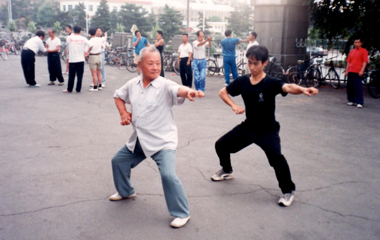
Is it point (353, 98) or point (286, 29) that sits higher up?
point (286, 29)

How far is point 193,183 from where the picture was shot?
473 cm

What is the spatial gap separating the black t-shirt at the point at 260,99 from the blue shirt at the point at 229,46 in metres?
8.73

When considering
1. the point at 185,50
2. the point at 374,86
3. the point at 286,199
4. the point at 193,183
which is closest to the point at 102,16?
the point at 185,50

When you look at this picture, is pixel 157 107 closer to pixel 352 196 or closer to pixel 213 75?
pixel 352 196

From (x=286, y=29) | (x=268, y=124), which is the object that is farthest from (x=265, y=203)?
(x=286, y=29)

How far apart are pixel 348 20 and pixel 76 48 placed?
378 inches

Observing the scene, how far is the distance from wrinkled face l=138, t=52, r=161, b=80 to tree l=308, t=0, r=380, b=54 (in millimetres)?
10929

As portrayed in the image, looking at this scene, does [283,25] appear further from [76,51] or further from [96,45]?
[76,51]

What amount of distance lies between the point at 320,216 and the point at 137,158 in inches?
77.8

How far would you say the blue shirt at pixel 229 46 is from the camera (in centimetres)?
1271

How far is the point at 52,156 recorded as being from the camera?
5.69 m

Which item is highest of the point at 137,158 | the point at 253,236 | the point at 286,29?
the point at 286,29

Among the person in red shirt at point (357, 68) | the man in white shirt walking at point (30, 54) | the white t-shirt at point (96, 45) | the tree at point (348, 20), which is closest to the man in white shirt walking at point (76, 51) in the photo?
the white t-shirt at point (96, 45)

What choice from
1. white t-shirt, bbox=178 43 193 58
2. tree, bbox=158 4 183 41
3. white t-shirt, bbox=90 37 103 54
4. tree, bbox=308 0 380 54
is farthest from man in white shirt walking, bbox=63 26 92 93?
tree, bbox=158 4 183 41
